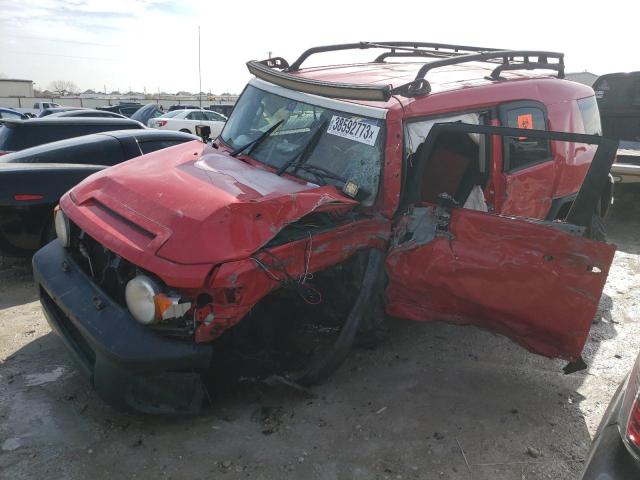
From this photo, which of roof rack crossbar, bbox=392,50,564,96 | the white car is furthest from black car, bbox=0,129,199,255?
the white car

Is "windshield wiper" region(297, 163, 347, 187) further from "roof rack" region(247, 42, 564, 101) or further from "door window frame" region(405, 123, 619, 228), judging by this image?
"door window frame" region(405, 123, 619, 228)

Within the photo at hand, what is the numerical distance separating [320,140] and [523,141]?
1.61 m

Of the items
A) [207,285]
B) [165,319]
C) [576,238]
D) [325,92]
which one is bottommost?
[165,319]

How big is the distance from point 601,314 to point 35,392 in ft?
15.2

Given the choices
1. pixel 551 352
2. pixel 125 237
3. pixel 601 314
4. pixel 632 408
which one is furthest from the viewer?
pixel 601 314

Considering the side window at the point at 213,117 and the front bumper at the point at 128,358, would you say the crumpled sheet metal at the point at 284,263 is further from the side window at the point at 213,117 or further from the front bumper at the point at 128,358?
the side window at the point at 213,117

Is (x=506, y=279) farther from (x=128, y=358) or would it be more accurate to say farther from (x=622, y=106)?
(x=622, y=106)

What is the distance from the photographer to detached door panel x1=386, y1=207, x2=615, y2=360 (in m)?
2.71

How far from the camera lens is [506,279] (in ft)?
9.53

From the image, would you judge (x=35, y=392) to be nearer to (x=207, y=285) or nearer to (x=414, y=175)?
(x=207, y=285)

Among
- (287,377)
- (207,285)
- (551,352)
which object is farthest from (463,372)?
(207,285)

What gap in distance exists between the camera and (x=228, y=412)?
9.96 feet

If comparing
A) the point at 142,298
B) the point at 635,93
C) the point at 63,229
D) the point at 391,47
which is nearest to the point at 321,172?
the point at 142,298

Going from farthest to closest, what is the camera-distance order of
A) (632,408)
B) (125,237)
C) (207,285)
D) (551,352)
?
(551,352)
(125,237)
(207,285)
(632,408)
